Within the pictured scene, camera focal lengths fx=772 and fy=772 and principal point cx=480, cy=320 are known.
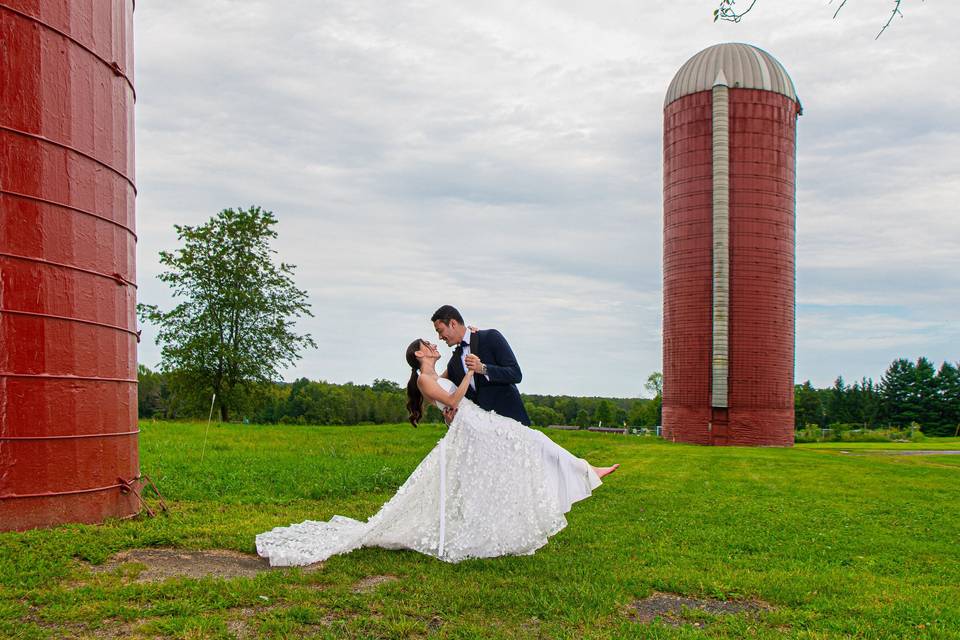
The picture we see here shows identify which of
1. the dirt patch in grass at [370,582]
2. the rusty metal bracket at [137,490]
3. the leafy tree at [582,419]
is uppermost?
the rusty metal bracket at [137,490]

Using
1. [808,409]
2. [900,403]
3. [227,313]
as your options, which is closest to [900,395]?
[900,403]

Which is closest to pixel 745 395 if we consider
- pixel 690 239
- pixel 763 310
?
pixel 763 310

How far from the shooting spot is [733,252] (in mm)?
37750

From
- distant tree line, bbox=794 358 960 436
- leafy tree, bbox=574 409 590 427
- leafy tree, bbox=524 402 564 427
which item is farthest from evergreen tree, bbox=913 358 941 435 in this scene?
leafy tree, bbox=574 409 590 427

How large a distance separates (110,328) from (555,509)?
5.38 metres

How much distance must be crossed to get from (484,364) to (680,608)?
9.11 feet

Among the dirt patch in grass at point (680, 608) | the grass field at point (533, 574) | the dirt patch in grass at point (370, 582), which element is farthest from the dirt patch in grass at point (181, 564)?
the dirt patch in grass at point (680, 608)

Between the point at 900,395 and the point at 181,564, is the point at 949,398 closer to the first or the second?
the point at 900,395

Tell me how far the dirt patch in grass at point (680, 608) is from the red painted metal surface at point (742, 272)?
33040 mm

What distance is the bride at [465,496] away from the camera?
7133 mm

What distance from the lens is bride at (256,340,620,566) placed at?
7.13 meters

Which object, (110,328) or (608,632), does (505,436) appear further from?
(110,328)

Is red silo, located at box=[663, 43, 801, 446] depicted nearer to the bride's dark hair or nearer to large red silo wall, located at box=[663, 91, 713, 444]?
large red silo wall, located at box=[663, 91, 713, 444]

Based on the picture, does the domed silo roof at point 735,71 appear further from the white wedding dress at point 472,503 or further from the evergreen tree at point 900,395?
the evergreen tree at point 900,395
